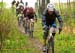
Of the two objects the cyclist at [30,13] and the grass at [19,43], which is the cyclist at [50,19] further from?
the cyclist at [30,13]

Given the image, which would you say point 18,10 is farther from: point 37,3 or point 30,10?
point 37,3

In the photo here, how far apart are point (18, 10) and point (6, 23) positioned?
19.9 ft

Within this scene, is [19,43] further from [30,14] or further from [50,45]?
[30,14]

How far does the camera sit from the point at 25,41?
47.4 ft

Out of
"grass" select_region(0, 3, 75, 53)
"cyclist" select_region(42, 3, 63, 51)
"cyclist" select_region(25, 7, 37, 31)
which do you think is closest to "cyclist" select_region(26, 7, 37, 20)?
"cyclist" select_region(25, 7, 37, 31)

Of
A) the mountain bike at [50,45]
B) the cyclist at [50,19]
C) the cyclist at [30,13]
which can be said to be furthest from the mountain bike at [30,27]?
the cyclist at [50,19]

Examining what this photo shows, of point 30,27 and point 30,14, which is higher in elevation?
point 30,14

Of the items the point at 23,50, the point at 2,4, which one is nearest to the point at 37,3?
the point at 2,4

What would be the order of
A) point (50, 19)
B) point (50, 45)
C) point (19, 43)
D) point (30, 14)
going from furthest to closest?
point (30, 14) < point (19, 43) < point (50, 45) < point (50, 19)

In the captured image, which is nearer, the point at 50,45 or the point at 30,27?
the point at 50,45

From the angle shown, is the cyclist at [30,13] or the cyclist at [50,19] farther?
the cyclist at [30,13]

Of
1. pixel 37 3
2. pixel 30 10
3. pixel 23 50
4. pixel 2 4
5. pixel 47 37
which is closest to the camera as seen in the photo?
pixel 47 37

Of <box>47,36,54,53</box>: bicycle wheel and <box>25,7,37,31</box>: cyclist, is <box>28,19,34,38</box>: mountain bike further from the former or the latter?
<box>47,36,54,53</box>: bicycle wheel

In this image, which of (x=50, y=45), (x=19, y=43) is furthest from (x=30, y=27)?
(x=50, y=45)
